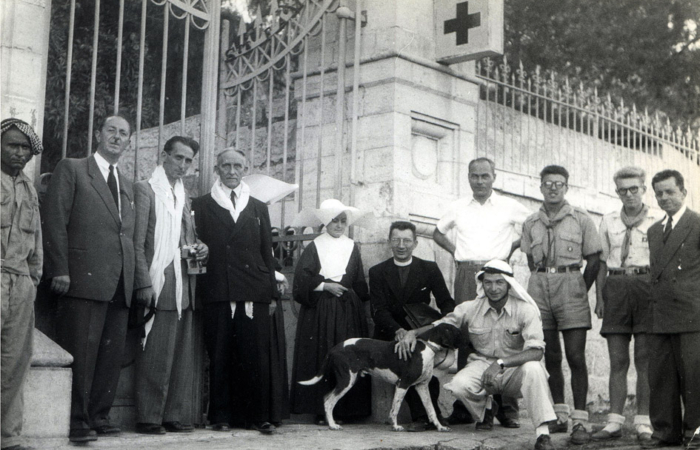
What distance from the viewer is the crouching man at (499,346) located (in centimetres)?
593

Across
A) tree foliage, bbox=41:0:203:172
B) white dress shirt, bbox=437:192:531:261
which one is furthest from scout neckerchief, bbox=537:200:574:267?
tree foliage, bbox=41:0:203:172

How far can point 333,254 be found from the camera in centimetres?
678

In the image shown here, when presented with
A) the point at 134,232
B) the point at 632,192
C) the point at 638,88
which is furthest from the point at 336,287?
the point at 638,88

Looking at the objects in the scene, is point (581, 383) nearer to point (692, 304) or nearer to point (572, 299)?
point (572, 299)

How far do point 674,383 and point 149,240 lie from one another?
3.68 m

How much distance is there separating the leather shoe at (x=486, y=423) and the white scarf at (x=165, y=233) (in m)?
2.38

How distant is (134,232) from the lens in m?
5.54

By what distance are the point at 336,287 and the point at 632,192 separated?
2329 mm

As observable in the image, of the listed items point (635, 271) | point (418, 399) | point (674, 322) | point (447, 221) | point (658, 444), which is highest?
point (447, 221)

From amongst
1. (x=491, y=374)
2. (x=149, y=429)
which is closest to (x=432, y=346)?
(x=491, y=374)

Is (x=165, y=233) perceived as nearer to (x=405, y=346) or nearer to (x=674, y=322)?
(x=405, y=346)

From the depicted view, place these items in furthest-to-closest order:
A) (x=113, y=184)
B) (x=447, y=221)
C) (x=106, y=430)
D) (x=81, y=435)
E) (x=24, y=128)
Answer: (x=447, y=221) < (x=113, y=184) < (x=106, y=430) < (x=81, y=435) < (x=24, y=128)

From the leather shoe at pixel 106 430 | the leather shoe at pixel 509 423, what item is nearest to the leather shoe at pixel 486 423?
the leather shoe at pixel 509 423

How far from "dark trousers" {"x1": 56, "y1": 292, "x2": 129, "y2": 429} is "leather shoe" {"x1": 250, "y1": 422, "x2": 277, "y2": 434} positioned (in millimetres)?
1055
